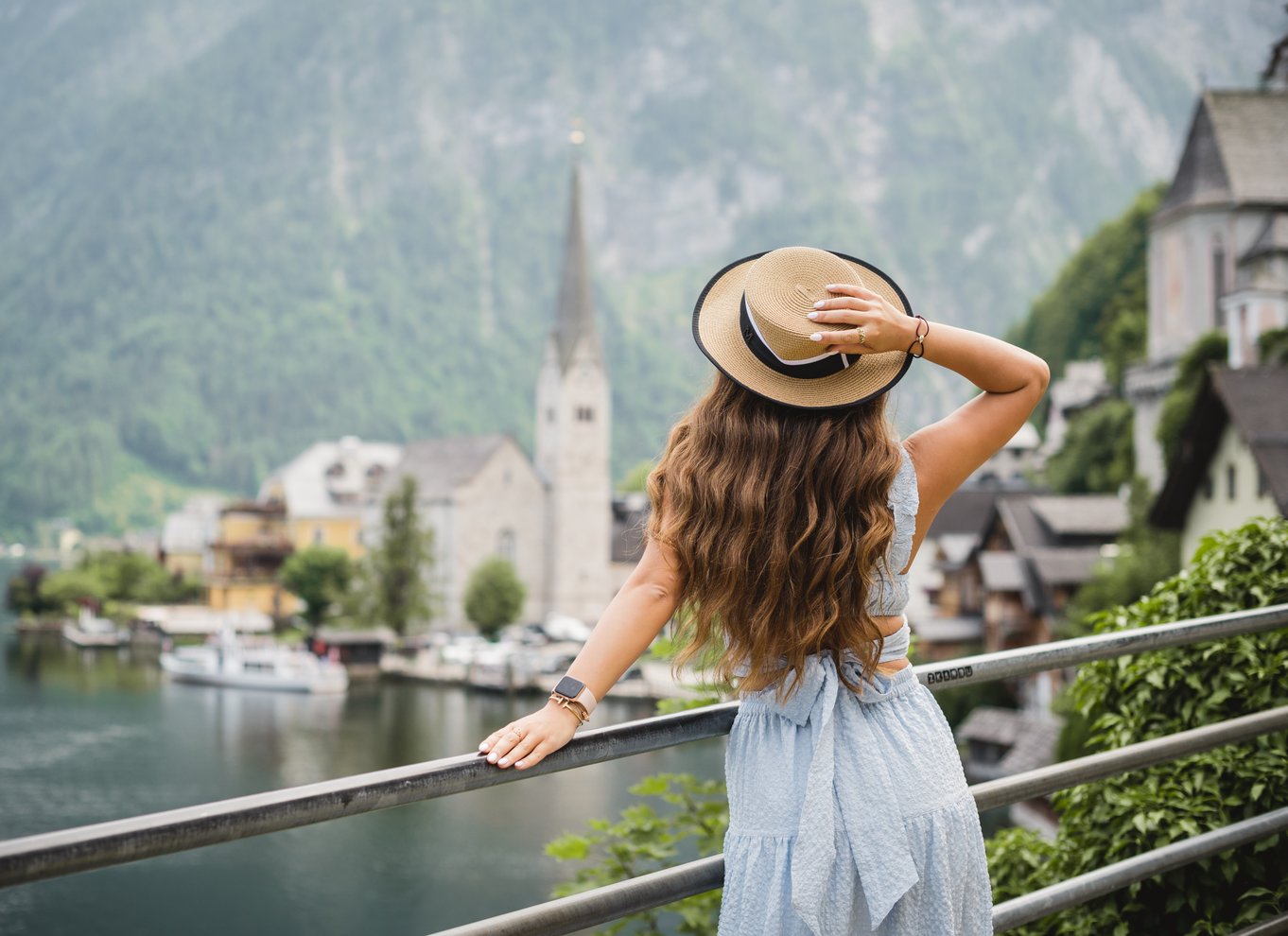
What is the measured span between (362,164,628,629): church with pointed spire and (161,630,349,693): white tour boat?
956 cm

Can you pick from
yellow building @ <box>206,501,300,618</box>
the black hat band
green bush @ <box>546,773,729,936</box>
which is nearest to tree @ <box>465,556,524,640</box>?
yellow building @ <box>206,501,300,618</box>

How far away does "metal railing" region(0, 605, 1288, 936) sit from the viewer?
1400mm

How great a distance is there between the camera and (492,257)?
178000 mm

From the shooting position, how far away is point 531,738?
172 centimetres

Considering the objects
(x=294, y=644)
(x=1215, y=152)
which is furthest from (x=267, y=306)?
(x=1215, y=152)

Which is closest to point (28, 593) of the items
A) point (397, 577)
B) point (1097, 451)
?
point (397, 577)

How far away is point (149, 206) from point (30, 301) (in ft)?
90.2

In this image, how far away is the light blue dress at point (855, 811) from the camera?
5.62 feet

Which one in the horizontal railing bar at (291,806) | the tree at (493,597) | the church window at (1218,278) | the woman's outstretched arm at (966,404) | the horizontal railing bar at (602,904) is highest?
the church window at (1218,278)

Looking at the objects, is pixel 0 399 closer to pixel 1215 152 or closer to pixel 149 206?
pixel 149 206

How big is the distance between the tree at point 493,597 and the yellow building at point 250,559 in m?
14.7

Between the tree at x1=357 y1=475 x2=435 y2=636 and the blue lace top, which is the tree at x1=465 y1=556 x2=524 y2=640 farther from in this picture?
the blue lace top

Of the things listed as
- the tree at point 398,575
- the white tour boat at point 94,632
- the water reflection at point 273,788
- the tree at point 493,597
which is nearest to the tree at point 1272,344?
the water reflection at point 273,788

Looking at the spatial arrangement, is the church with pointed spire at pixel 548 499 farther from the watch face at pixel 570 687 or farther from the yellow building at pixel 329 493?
the watch face at pixel 570 687
